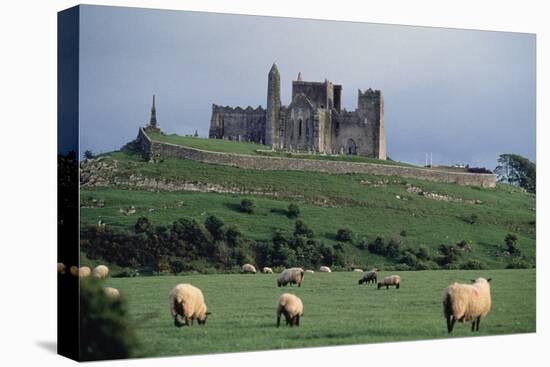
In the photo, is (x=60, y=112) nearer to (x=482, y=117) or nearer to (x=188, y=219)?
(x=188, y=219)

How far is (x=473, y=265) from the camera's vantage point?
32500 mm

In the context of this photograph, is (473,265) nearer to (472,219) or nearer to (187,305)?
(472,219)

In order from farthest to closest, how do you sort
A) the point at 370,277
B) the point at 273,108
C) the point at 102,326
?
the point at 370,277 → the point at 273,108 → the point at 102,326

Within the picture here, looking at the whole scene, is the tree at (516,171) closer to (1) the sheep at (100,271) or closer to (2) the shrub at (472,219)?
(2) the shrub at (472,219)

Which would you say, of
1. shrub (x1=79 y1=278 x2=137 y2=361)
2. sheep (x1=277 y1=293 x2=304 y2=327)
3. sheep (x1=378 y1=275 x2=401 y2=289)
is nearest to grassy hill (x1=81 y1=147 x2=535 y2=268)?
sheep (x1=378 y1=275 x2=401 y2=289)

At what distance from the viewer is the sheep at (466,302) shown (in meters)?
28.9

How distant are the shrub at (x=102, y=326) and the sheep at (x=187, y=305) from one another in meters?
1.11

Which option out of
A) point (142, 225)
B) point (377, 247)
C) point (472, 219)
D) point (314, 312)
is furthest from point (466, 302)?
point (142, 225)

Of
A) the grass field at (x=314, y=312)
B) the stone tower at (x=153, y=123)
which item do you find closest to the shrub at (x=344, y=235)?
the grass field at (x=314, y=312)

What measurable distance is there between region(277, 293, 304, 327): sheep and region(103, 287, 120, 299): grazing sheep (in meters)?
3.62

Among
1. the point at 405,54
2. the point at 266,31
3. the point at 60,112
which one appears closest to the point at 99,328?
the point at 60,112

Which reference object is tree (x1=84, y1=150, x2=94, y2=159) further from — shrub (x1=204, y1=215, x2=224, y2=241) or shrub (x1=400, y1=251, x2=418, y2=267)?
shrub (x1=400, y1=251, x2=418, y2=267)

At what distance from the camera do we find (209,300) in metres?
27.8

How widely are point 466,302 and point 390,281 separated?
2423 millimetres
